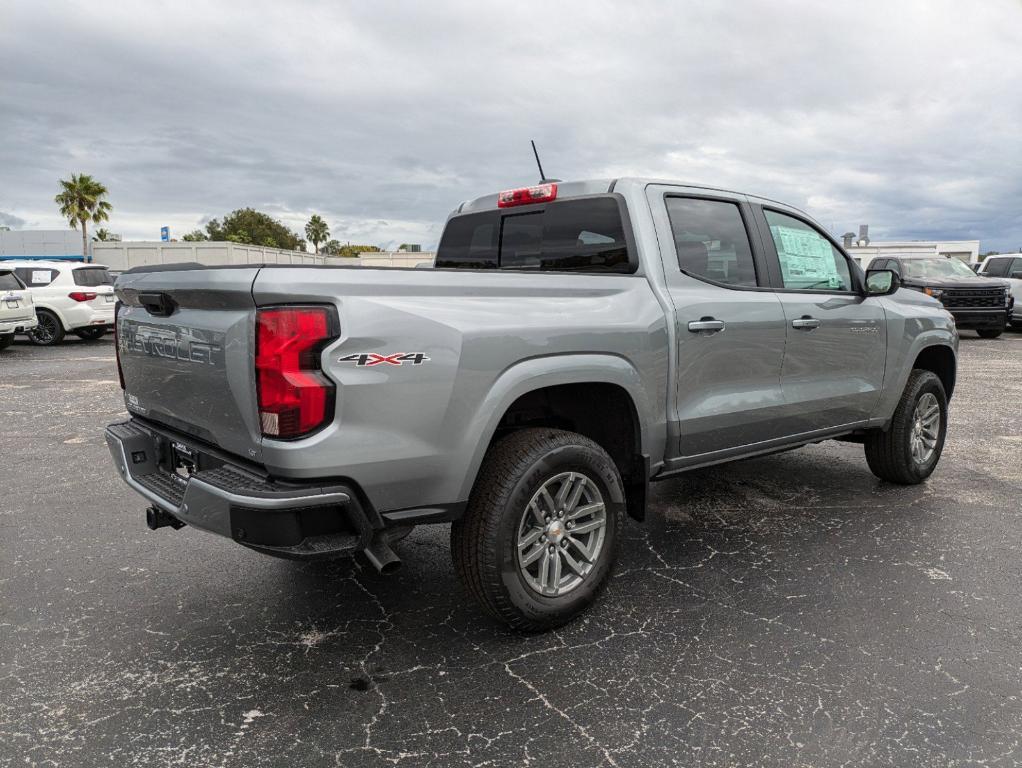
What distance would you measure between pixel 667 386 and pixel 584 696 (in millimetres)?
1418

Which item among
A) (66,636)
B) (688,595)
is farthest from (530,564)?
(66,636)

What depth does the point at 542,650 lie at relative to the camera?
3.12 m

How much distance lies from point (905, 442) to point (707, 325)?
2319 mm

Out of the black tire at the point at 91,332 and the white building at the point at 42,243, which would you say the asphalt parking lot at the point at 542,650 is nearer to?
the black tire at the point at 91,332

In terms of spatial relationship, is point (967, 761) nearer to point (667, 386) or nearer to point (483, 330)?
point (667, 386)

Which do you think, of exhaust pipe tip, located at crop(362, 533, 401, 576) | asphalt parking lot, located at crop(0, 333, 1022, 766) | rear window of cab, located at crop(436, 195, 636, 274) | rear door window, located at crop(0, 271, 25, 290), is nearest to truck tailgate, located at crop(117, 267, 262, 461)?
exhaust pipe tip, located at crop(362, 533, 401, 576)

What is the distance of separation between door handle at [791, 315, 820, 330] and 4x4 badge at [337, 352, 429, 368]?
2.36 meters

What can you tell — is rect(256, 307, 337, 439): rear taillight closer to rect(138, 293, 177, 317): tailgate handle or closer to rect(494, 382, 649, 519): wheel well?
rect(138, 293, 177, 317): tailgate handle

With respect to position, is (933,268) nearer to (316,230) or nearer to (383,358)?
(383,358)

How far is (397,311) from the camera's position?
8.79 feet

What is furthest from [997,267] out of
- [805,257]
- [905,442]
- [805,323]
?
[805,323]

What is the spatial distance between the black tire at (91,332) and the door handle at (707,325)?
621 inches

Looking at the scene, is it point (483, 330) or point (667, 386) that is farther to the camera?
point (667, 386)

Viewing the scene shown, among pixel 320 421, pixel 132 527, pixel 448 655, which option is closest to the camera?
pixel 320 421
